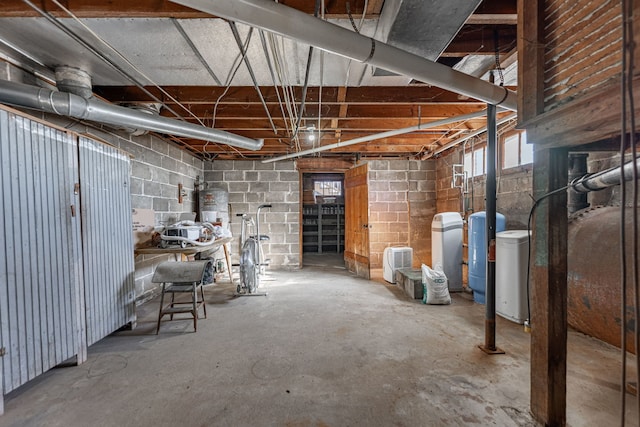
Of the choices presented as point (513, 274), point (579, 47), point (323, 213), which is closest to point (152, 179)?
point (579, 47)

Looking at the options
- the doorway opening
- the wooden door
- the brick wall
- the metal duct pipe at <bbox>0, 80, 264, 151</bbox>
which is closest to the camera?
the brick wall

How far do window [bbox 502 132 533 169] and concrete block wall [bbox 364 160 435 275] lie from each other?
1647 millimetres

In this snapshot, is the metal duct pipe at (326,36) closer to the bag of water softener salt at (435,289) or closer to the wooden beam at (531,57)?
the wooden beam at (531,57)

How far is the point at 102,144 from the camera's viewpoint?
7.60 feet

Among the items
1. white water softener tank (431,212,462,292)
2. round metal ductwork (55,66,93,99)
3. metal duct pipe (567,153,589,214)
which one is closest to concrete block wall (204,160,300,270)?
white water softener tank (431,212,462,292)

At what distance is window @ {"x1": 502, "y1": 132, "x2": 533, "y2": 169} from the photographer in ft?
10.6

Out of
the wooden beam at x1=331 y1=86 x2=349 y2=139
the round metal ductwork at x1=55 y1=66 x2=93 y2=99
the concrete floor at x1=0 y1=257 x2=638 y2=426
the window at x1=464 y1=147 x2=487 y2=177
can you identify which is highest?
the wooden beam at x1=331 y1=86 x2=349 y2=139

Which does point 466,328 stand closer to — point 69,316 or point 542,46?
point 542,46

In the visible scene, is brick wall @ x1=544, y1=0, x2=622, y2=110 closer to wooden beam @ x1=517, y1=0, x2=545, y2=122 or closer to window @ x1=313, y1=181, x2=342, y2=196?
wooden beam @ x1=517, y1=0, x2=545, y2=122

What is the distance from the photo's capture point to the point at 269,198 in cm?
545

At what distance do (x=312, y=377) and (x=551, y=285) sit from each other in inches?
62.3

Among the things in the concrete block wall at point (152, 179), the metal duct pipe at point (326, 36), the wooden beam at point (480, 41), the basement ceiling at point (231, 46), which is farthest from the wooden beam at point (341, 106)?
the concrete block wall at point (152, 179)

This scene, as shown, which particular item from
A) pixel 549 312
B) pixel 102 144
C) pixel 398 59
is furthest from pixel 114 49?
pixel 549 312

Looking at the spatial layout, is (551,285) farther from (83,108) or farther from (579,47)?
(83,108)
